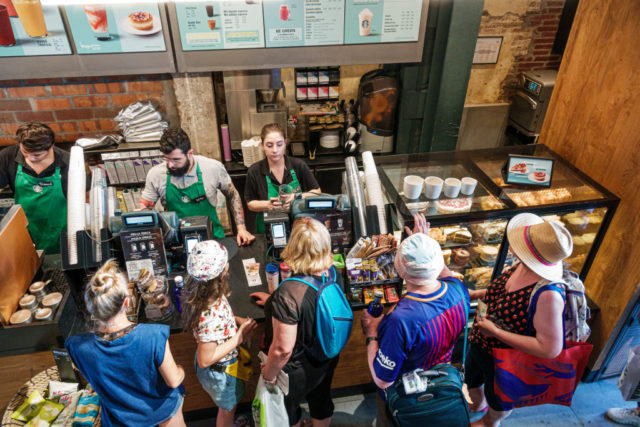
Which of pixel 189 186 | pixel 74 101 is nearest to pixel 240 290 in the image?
pixel 189 186

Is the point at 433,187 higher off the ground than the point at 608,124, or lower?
lower

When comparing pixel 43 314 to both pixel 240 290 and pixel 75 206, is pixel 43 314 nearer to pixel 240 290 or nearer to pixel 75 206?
pixel 75 206

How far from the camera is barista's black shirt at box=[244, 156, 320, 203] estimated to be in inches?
132

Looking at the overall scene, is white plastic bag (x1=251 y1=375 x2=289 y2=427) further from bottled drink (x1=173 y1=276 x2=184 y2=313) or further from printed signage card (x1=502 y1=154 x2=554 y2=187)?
printed signage card (x1=502 y1=154 x2=554 y2=187)

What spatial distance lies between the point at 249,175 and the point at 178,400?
5.74ft

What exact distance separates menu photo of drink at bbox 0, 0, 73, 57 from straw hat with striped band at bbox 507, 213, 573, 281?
4174 mm

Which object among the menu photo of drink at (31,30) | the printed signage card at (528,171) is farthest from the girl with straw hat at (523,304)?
the menu photo of drink at (31,30)

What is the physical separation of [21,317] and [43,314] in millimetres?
109

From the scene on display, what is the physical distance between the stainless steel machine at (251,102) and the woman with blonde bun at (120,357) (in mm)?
2869

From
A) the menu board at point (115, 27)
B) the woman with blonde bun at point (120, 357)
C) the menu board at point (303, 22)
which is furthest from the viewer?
the menu board at point (303, 22)

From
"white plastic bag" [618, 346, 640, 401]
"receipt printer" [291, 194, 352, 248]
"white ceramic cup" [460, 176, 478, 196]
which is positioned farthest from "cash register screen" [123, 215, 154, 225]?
"white plastic bag" [618, 346, 640, 401]

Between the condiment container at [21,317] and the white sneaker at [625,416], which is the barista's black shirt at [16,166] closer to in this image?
the condiment container at [21,317]

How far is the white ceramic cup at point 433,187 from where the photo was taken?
2.80 meters

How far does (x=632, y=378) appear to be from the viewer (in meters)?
2.63
